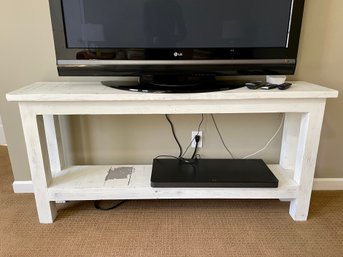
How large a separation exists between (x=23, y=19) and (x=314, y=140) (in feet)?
5.22

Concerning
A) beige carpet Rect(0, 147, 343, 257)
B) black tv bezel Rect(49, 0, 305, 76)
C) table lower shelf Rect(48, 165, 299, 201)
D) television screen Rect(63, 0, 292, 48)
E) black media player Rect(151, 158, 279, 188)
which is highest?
television screen Rect(63, 0, 292, 48)

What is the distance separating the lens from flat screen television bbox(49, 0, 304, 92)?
1.18 m

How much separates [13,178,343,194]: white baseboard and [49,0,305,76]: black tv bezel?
2.74 feet

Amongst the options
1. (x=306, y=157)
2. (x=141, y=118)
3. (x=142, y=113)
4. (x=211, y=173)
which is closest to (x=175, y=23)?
(x=142, y=113)

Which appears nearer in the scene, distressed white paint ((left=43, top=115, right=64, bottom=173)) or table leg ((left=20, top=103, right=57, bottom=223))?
table leg ((left=20, top=103, right=57, bottom=223))

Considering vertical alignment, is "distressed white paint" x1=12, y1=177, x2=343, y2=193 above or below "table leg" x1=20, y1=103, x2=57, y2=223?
below

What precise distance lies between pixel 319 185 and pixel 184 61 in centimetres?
121

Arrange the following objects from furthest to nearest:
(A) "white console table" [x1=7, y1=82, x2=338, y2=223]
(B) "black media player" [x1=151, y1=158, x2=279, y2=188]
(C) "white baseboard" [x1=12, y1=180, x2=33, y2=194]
→ (C) "white baseboard" [x1=12, y1=180, x2=33, y2=194] → (B) "black media player" [x1=151, y1=158, x2=279, y2=188] → (A) "white console table" [x1=7, y1=82, x2=338, y2=223]

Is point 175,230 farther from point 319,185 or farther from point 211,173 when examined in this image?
point 319,185

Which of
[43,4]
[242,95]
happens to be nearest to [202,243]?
[242,95]

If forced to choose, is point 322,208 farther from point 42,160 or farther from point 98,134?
point 42,160

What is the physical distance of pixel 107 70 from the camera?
1.25 metres

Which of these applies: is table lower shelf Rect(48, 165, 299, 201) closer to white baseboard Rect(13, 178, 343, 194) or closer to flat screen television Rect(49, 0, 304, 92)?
white baseboard Rect(13, 178, 343, 194)

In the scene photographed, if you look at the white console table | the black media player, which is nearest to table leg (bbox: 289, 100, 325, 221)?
the white console table
